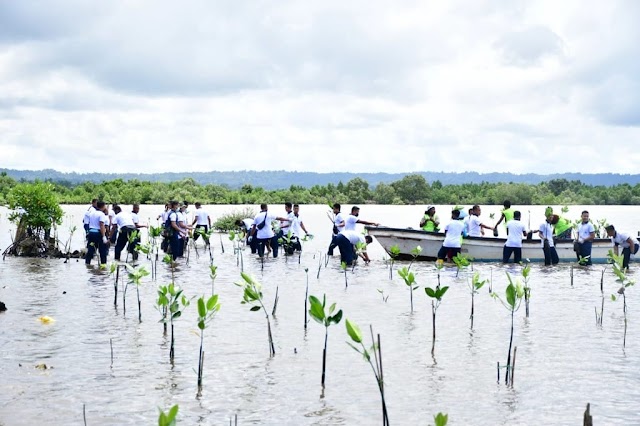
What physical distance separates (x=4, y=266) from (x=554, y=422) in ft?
61.7

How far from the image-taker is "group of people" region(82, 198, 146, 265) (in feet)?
74.5

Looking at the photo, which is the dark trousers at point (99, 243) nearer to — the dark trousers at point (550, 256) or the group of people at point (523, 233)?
the group of people at point (523, 233)

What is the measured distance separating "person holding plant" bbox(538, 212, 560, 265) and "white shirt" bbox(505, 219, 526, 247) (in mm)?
591

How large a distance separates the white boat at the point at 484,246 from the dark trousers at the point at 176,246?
6185 millimetres

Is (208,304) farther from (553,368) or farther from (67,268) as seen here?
(67,268)

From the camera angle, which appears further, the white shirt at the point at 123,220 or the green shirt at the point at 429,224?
the green shirt at the point at 429,224

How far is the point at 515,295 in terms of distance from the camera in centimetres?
1047

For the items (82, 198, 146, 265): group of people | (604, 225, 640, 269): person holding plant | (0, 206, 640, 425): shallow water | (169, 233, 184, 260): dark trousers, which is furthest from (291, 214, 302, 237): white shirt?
(604, 225, 640, 269): person holding plant

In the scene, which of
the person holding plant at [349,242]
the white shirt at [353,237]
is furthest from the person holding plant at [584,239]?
the white shirt at [353,237]

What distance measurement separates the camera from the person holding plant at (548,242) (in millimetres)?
25031

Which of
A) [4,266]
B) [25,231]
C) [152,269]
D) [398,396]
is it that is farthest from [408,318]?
[25,231]

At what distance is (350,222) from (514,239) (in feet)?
16.1

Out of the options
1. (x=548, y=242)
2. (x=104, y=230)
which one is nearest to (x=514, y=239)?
(x=548, y=242)

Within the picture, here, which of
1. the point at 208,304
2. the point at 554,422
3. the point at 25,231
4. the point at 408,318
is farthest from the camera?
the point at 25,231
